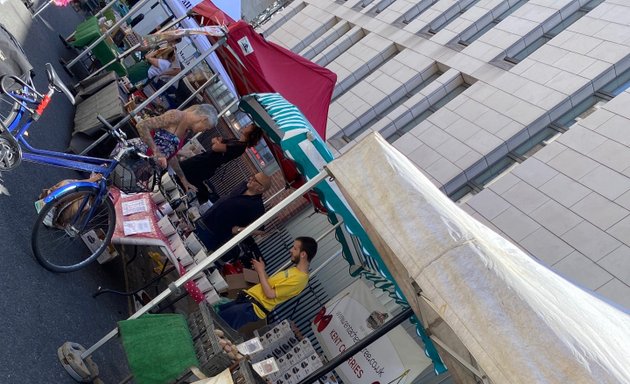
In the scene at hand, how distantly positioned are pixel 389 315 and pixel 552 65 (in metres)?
6.40

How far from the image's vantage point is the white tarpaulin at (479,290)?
395cm

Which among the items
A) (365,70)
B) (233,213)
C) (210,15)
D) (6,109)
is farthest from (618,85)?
(6,109)

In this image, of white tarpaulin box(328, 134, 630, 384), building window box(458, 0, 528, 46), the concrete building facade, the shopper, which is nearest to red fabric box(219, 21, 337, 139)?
the shopper

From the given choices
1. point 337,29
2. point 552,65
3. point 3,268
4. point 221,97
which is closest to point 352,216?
point 3,268

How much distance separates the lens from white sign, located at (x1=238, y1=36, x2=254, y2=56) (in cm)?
926

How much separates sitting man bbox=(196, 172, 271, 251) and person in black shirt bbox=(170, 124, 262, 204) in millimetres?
1081

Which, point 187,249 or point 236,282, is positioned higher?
point 187,249

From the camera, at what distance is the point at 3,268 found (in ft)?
23.3

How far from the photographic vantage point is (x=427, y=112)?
13703 millimetres

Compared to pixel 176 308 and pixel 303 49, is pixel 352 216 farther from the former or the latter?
pixel 303 49

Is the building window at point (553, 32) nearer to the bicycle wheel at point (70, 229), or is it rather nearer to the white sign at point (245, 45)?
the white sign at point (245, 45)

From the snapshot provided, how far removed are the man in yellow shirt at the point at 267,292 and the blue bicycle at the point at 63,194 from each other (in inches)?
67.0

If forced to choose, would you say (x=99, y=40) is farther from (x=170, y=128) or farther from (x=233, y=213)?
(x=233, y=213)

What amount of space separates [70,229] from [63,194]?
49 centimetres
